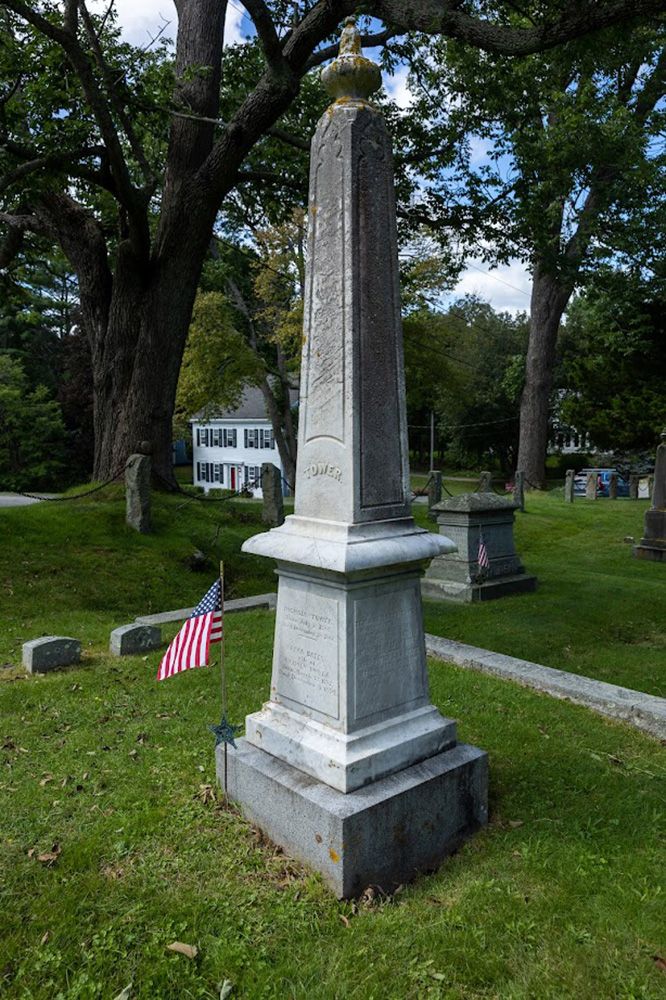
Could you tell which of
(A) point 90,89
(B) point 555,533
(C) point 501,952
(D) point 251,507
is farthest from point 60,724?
(B) point 555,533

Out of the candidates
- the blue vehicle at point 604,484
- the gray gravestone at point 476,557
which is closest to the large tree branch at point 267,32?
the gray gravestone at point 476,557

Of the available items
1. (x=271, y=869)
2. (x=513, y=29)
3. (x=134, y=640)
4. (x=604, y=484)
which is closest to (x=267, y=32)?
(x=513, y=29)

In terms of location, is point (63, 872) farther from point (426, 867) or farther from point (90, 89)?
point (90, 89)

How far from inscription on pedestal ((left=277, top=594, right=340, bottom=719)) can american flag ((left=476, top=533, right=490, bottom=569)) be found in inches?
253

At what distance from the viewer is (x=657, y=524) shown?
1380 centimetres

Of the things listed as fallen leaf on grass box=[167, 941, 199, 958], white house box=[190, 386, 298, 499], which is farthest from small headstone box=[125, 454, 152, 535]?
white house box=[190, 386, 298, 499]

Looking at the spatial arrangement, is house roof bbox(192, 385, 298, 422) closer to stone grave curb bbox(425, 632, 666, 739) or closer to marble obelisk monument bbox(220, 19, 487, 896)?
stone grave curb bbox(425, 632, 666, 739)

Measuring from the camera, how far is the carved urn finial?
143 inches

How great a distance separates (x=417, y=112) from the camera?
1238 centimetres

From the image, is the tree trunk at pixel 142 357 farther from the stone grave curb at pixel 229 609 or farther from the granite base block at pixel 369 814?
the granite base block at pixel 369 814

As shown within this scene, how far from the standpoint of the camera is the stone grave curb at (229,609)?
8125 mm

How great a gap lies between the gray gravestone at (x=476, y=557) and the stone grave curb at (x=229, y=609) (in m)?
2.63

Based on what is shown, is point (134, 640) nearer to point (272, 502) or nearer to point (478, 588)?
point (478, 588)

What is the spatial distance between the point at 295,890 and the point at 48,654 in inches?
165
